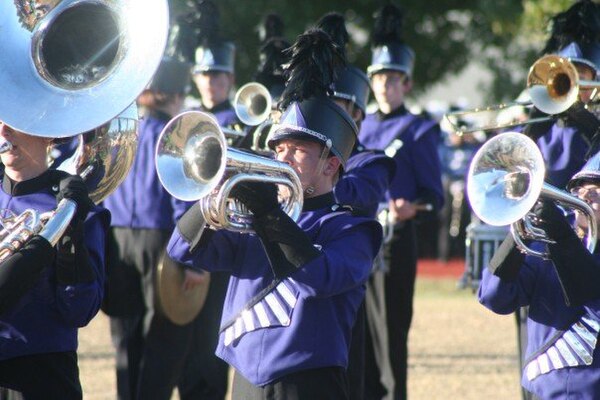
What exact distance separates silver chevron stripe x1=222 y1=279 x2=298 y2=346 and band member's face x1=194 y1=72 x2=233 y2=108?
3.69 meters

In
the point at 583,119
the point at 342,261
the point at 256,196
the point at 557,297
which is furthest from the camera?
the point at 583,119

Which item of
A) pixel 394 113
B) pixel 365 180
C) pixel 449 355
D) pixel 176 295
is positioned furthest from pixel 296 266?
pixel 449 355

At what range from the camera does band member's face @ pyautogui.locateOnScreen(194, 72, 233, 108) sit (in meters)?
8.02

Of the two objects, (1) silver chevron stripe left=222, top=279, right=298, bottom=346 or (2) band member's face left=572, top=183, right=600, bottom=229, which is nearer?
(1) silver chevron stripe left=222, top=279, right=298, bottom=346

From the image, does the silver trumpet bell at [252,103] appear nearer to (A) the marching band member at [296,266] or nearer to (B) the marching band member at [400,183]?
(B) the marching band member at [400,183]

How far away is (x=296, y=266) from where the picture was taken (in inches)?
167

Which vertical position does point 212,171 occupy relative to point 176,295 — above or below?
above

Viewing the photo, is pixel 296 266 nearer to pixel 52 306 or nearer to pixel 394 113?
pixel 52 306

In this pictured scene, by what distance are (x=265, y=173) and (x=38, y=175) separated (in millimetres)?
874

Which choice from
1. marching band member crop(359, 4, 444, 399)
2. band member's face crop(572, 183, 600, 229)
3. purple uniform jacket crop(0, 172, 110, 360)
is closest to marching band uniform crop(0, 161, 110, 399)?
purple uniform jacket crop(0, 172, 110, 360)

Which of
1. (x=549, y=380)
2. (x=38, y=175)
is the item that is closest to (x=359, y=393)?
(x=549, y=380)

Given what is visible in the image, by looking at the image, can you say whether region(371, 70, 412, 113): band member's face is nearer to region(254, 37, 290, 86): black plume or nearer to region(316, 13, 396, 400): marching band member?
region(254, 37, 290, 86): black plume

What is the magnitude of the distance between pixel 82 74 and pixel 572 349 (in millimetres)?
1959

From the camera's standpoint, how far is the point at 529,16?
1939cm
